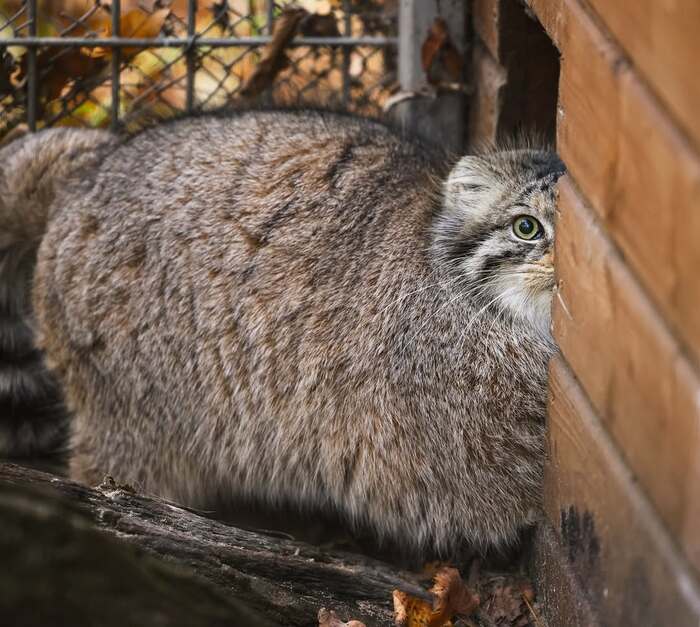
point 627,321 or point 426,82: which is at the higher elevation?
point 426,82

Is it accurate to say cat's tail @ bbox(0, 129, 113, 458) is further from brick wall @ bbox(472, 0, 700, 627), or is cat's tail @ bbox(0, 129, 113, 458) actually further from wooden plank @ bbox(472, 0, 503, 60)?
brick wall @ bbox(472, 0, 700, 627)

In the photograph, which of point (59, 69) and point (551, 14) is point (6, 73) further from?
point (551, 14)

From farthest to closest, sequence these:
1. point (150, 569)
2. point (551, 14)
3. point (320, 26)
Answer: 1. point (320, 26)
2. point (551, 14)
3. point (150, 569)

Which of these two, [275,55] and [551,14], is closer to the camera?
[551,14]

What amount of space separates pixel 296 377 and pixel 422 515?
584 mm

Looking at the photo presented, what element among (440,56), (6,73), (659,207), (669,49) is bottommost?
(659,207)

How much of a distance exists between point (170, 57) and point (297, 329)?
2160mm

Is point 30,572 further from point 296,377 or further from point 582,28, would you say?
point 296,377

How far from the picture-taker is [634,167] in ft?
6.81

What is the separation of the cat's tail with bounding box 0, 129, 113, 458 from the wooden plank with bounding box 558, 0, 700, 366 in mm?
2266

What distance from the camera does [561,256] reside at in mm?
2721

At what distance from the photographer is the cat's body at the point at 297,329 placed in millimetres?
3408

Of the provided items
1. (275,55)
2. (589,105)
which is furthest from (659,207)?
(275,55)

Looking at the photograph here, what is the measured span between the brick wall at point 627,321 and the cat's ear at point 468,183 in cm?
65
